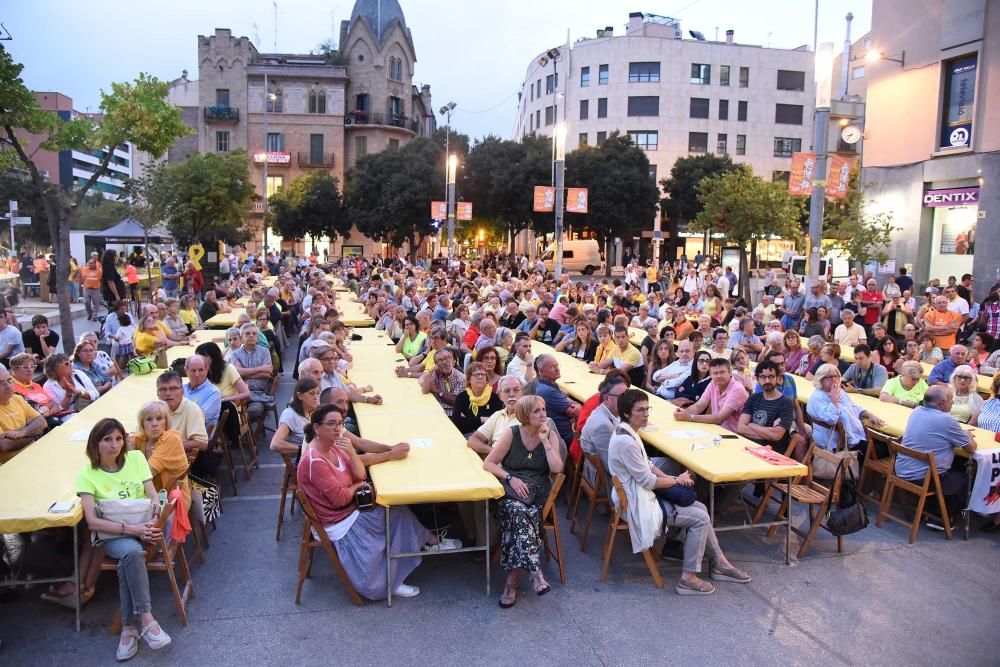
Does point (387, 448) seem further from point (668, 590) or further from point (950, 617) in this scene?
point (950, 617)

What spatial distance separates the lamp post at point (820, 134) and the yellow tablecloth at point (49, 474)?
37.5ft

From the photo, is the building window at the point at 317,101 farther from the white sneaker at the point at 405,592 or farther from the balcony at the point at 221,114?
the white sneaker at the point at 405,592

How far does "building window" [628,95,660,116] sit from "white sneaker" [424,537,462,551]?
53.9 m

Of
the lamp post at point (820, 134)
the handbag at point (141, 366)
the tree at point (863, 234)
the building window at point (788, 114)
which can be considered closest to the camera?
the handbag at point (141, 366)

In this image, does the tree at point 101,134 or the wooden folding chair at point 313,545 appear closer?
the wooden folding chair at point 313,545

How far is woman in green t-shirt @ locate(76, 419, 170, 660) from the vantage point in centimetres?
427

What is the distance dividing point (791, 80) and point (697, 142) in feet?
27.8

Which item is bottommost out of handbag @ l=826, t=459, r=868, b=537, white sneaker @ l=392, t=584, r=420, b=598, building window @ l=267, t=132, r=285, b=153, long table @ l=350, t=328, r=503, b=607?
white sneaker @ l=392, t=584, r=420, b=598

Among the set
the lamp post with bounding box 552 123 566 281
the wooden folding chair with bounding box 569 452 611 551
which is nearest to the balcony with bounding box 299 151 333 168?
the lamp post with bounding box 552 123 566 281

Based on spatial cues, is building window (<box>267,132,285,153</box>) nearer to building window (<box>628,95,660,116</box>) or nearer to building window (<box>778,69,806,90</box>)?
building window (<box>628,95,660,116</box>)

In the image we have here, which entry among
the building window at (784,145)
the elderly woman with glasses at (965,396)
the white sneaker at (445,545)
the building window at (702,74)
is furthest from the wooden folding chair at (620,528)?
the building window at (784,145)

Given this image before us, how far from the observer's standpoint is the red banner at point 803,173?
14828mm

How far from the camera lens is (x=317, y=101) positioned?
58.3 meters

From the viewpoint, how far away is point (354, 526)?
4.86m
